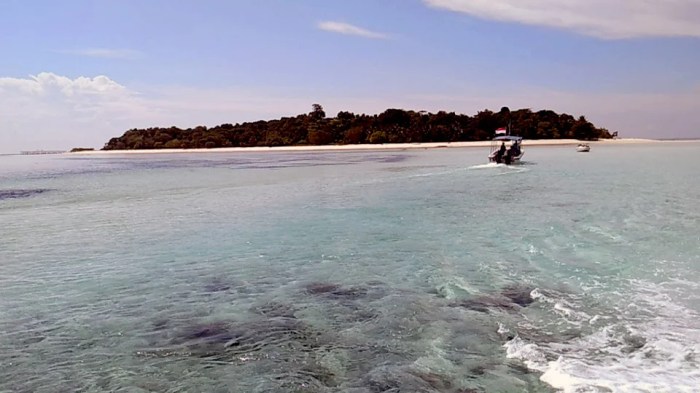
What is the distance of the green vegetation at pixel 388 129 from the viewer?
127375mm

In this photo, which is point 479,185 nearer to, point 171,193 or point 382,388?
point 171,193

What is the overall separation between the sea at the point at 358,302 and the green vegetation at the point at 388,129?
10787 cm

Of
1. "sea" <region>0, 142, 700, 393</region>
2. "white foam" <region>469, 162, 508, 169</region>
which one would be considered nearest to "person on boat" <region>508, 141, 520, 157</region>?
"white foam" <region>469, 162, 508, 169</region>

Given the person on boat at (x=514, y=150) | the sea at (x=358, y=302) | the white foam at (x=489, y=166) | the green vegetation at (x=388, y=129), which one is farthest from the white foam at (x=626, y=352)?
the green vegetation at (x=388, y=129)

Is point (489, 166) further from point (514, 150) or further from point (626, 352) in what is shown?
point (626, 352)

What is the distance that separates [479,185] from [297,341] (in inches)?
1063

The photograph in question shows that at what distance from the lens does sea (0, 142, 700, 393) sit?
23.0 ft

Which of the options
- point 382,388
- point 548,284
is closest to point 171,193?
point 548,284

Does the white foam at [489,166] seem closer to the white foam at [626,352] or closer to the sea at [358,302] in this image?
the sea at [358,302]

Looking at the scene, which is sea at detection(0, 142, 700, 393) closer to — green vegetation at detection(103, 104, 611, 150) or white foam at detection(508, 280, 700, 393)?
white foam at detection(508, 280, 700, 393)

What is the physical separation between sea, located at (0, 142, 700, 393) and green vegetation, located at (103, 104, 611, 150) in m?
108

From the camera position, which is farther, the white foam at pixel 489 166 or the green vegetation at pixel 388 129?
the green vegetation at pixel 388 129

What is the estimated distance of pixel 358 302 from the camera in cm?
1007

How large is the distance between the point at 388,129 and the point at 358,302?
125 m
